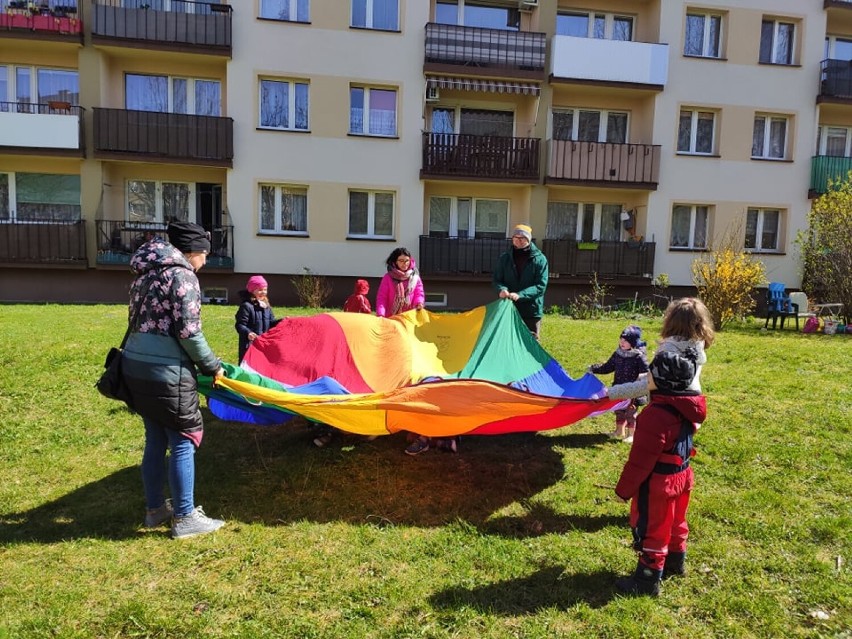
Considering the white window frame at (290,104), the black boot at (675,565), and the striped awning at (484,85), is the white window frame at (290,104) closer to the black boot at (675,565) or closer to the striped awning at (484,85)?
the striped awning at (484,85)

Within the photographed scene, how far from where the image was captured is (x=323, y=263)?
51.4 ft

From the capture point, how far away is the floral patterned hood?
10.7ft

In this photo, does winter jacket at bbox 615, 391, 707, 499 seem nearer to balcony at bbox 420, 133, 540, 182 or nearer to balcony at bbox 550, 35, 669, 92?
balcony at bbox 420, 133, 540, 182

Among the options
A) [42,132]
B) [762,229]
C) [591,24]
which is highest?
[591,24]

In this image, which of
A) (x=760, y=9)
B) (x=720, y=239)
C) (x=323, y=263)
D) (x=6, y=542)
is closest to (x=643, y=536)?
(x=6, y=542)

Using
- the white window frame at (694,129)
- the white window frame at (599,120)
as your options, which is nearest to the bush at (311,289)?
the white window frame at (599,120)

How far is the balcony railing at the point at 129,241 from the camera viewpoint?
1472 cm

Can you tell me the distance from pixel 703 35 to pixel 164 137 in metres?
15.4

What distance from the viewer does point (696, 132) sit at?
1703 centimetres

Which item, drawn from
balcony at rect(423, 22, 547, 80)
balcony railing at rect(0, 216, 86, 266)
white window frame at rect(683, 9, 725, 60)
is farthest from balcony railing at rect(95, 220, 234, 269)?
white window frame at rect(683, 9, 725, 60)

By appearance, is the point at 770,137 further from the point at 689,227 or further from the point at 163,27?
the point at 163,27

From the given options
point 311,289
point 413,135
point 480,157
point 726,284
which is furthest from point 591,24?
point 311,289

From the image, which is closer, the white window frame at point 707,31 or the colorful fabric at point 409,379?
the colorful fabric at point 409,379

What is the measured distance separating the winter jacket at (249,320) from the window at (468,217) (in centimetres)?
1158
